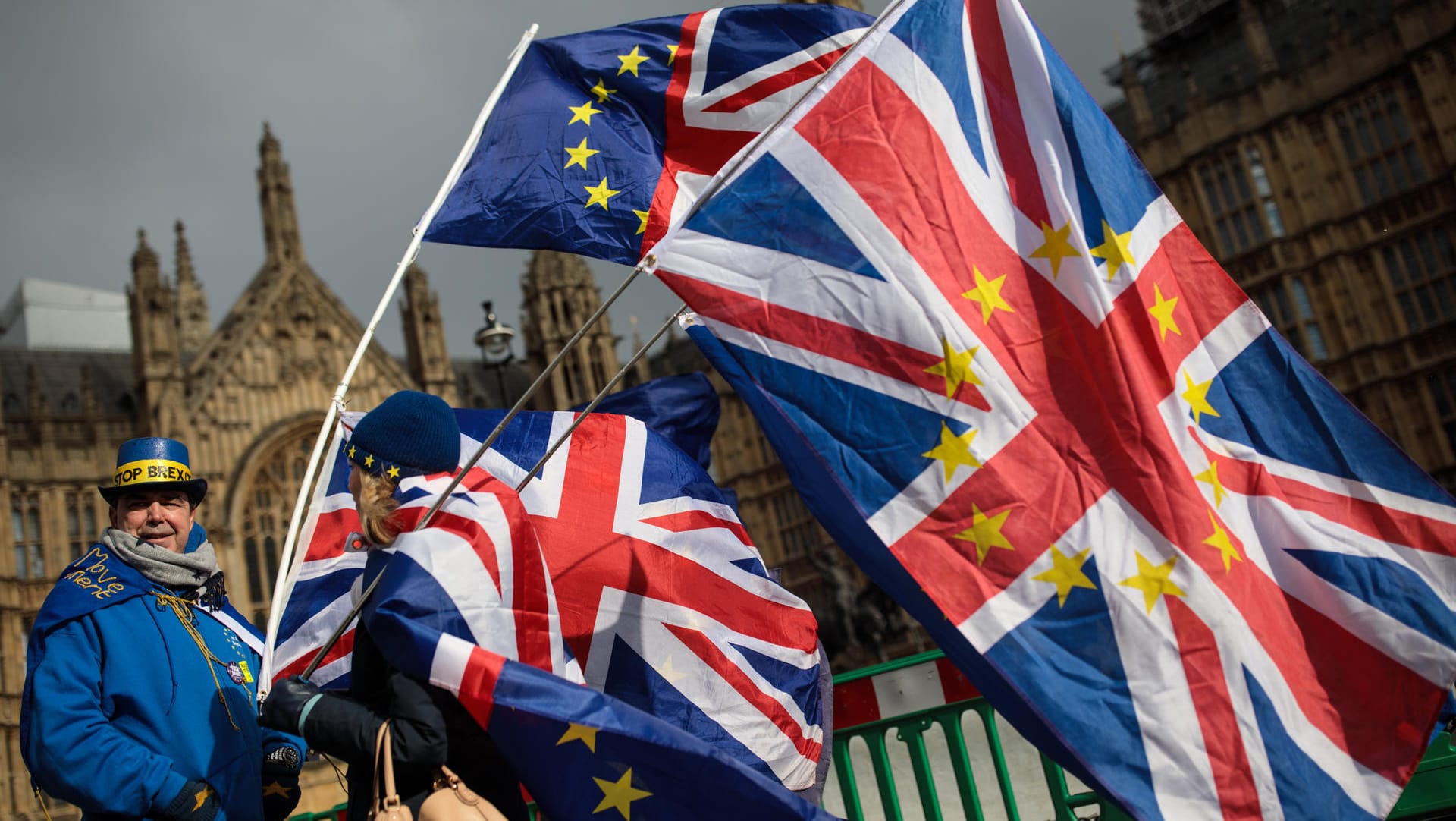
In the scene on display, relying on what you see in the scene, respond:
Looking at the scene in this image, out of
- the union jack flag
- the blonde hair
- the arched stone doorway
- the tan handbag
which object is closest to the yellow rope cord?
the blonde hair

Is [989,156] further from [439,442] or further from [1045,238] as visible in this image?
[439,442]

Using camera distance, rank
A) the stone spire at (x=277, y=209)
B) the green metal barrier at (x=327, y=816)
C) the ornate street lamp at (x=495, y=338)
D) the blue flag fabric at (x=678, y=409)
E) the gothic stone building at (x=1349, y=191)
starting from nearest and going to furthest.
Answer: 1. the blue flag fabric at (x=678, y=409)
2. the green metal barrier at (x=327, y=816)
3. the ornate street lamp at (x=495, y=338)
4. the gothic stone building at (x=1349, y=191)
5. the stone spire at (x=277, y=209)

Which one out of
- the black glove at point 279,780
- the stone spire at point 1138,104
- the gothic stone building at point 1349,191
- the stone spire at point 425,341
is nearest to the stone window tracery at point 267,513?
the stone spire at point 425,341

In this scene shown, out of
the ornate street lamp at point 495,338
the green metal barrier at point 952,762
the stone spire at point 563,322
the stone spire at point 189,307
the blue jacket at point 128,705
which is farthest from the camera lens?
the stone spire at point 189,307

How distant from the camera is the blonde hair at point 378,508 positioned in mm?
2451

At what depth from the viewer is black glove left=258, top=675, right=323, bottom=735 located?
2.29 meters

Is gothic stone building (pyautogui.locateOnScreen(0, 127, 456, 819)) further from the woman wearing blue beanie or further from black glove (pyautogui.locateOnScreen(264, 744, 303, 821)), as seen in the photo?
the woman wearing blue beanie

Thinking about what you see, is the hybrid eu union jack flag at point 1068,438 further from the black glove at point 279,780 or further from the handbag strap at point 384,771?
the black glove at point 279,780

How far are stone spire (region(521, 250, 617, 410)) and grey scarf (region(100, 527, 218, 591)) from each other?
93.3 feet

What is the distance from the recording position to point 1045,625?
8.81 ft

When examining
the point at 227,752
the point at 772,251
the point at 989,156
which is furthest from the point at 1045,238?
the point at 227,752

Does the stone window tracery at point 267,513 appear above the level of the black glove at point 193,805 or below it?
above

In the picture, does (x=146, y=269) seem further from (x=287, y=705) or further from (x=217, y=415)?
(x=287, y=705)

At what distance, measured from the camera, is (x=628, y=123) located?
434cm
